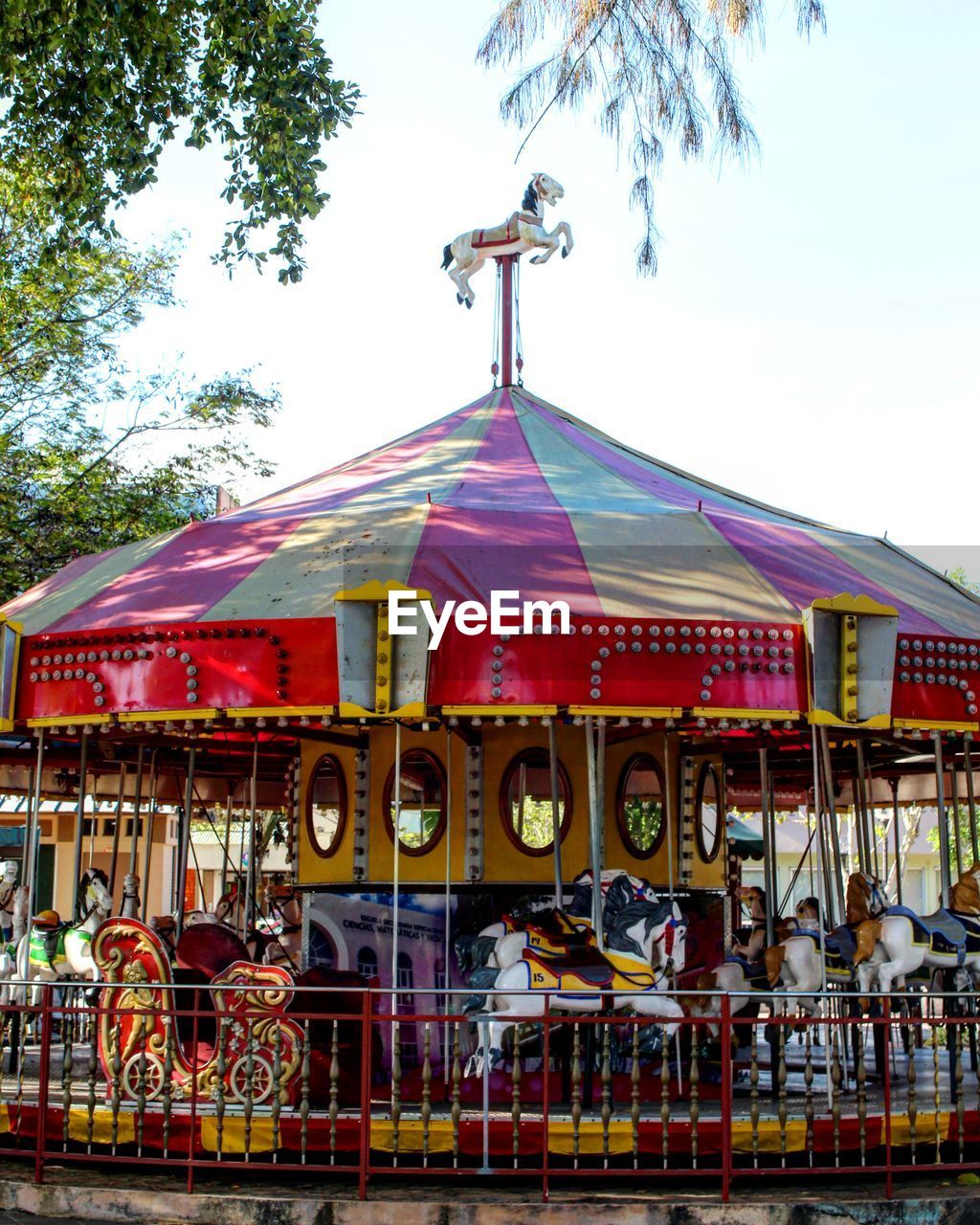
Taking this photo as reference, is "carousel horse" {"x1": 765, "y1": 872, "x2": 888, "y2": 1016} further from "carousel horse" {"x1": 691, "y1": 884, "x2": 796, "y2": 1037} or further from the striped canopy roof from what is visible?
the striped canopy roof

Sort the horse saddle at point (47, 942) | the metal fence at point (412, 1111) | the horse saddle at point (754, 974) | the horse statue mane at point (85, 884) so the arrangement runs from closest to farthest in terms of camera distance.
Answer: the metal fence at point (412, 1111) < the horse saddle at point (754, 974) < the horse saddle at point (47, 942) < the horse statue mane at point (85, 884)

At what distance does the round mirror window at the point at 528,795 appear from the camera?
36.9 feet

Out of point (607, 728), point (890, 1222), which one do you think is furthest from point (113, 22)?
point (890, 1222)

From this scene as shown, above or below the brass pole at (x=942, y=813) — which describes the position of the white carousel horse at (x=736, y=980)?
below

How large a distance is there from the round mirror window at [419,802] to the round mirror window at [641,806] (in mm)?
1417

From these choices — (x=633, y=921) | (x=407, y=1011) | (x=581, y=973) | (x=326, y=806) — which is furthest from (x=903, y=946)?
(x=326, y=806)

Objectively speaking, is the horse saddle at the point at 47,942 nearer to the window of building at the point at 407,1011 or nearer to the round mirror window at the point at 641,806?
the window of building at the point at 407,1011

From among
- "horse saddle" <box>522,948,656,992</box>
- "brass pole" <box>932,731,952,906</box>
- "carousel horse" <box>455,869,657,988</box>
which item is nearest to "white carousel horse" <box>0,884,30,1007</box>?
"carousel horse" <box>455,869,657,988</box>

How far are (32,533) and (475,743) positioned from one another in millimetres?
11621

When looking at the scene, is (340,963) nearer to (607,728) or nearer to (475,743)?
(475,743)

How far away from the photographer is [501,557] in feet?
29.9

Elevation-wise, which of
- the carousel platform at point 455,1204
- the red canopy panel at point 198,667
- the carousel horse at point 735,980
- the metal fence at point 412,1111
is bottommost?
the carousel platform at point 455,1204

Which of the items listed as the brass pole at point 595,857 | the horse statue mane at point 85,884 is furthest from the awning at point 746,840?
the brass pole at point 595,857

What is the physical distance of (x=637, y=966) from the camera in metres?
9.04
